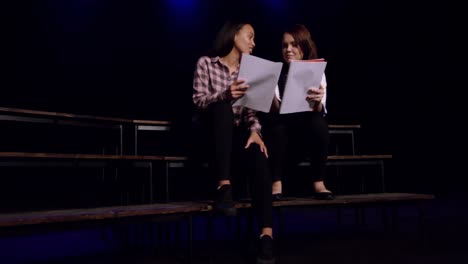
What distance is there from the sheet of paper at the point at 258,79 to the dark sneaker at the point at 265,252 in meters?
0.57

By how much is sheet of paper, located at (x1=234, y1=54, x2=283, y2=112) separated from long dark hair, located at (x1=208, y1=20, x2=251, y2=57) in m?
0.40

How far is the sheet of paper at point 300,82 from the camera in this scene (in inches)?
72.1

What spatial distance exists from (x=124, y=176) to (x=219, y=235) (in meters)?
1.15

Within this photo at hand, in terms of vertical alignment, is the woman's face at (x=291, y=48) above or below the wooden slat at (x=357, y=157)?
above

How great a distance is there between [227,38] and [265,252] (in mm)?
1086

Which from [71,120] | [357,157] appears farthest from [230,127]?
[71,120]

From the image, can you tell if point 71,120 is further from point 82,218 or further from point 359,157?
point 359,157

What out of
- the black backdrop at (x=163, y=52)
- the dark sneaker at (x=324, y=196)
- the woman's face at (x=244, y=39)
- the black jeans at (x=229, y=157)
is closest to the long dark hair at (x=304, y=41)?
the woman's face at (x=244, y=39)

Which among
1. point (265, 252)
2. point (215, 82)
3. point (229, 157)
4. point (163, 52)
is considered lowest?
point (265, 252)

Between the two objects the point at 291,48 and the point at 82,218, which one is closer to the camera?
the point at 82,218

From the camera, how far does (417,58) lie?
468 centimetres

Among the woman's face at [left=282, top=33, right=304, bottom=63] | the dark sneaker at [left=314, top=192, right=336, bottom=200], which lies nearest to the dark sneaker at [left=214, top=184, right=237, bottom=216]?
the dark sneaker at [left=314, top=192, right=336, bottom=200]

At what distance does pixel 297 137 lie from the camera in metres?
2.11

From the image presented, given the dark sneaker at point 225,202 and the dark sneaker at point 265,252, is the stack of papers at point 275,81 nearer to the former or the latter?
the dark sneaker at point 225,202
